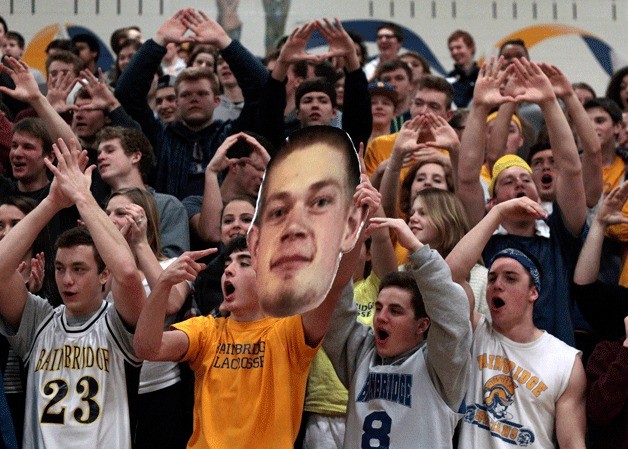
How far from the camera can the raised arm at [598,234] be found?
4.90m

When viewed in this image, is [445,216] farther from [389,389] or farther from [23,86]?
[23,86]

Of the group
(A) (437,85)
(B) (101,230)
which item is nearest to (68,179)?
(B) (101,230)

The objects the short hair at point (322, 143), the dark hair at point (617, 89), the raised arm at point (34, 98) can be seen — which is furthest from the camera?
the dark hair at point (617, 89)

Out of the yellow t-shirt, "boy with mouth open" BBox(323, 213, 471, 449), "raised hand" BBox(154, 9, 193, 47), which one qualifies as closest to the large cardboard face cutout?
"boy with mouth open" BBox(323, 213, 471, 449)

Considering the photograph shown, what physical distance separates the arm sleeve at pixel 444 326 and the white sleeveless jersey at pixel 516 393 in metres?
0.23

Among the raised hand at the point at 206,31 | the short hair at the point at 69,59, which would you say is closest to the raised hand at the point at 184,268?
the raised hand at the point at 206,31

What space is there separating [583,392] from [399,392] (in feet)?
2.53

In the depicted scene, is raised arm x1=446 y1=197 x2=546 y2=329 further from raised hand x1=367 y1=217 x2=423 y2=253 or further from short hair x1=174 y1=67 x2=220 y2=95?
short hair x1=174 y1=67 x2=220 y2=95

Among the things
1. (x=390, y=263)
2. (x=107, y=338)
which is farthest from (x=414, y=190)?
(x=107, y=338)

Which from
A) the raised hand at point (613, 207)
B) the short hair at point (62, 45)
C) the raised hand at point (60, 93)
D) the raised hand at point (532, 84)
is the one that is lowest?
the raised hand at point (613, 207)

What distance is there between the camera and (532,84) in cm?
498

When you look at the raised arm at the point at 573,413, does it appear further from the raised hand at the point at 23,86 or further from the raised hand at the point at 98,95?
the raised hand at the point at 98,95

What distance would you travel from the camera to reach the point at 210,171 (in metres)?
5.43

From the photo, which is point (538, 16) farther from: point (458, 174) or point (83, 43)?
point (458, 174)
